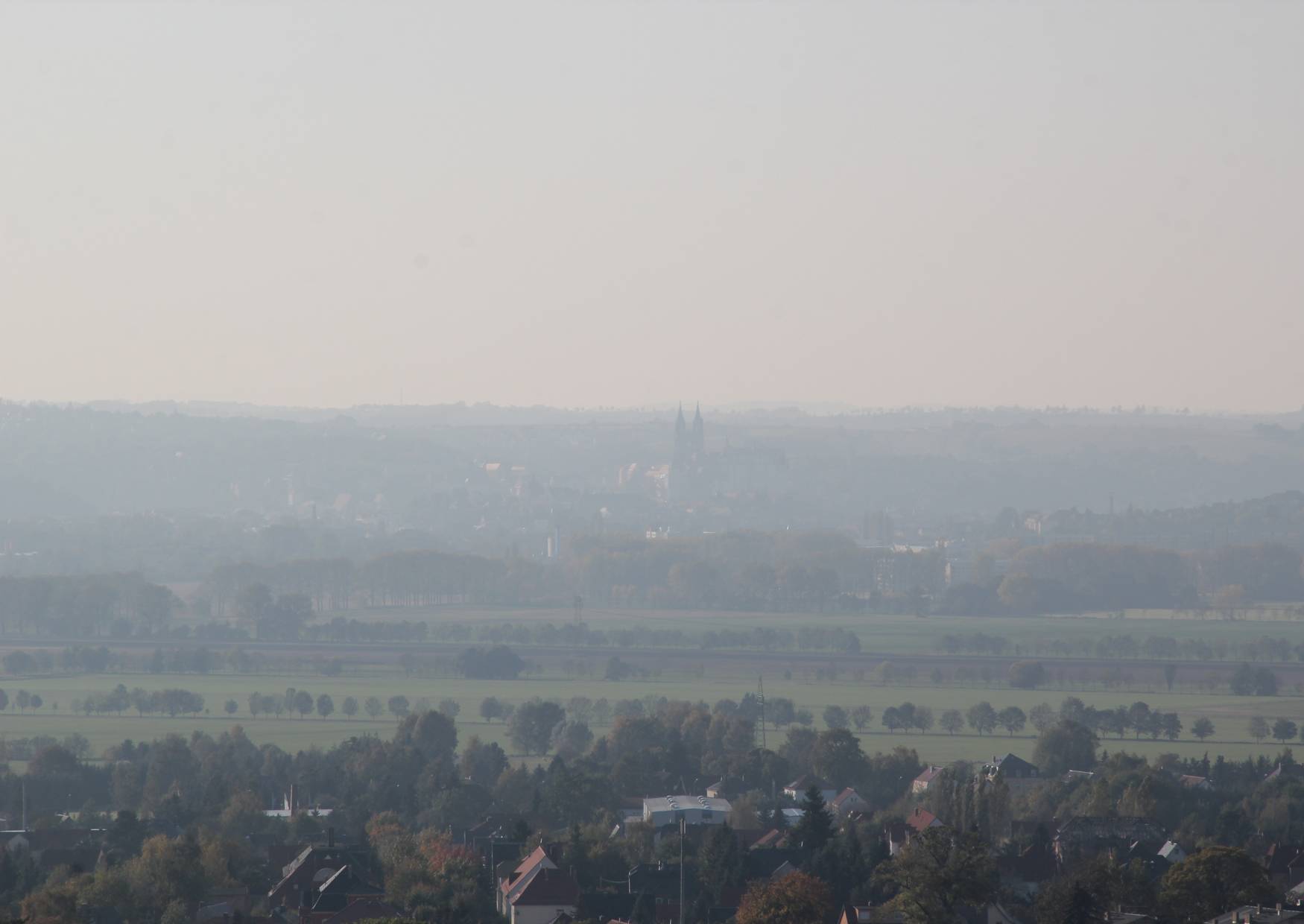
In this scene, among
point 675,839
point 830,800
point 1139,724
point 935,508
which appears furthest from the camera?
point 935,508

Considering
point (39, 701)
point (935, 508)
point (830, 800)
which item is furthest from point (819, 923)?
point (935, 508)

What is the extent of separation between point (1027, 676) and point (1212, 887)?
106ft

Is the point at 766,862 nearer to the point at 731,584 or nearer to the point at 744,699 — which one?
the point at 744,699

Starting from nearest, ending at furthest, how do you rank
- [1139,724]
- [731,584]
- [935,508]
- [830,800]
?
[830,800] → [1139,724] → [731,584] → [935,508]

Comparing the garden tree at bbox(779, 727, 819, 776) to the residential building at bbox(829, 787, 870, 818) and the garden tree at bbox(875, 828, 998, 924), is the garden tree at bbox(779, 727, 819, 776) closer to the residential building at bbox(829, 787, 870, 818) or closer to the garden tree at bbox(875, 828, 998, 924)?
the residential building at bbox(829, 787, 870, 818)

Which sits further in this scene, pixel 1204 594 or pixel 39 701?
pixel 1204 594

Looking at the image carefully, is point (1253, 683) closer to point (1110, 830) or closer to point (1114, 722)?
point (1114, 722)

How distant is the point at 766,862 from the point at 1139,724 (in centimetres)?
1976

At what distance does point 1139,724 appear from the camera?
158 ft

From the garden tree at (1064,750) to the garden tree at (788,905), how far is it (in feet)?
50.9

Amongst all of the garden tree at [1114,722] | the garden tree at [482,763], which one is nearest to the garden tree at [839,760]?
the garden tree at [482,763]

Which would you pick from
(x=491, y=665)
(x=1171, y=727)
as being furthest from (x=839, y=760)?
(x=491, y=665)

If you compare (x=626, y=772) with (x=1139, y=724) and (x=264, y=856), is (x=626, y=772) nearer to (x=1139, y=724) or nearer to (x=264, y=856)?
(x=264, y=856)

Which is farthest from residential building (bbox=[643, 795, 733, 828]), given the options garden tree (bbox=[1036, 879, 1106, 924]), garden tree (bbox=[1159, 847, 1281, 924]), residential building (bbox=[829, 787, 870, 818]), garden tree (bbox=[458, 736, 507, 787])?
garden tree (bbox=[1159, 847, 1281, 924])
